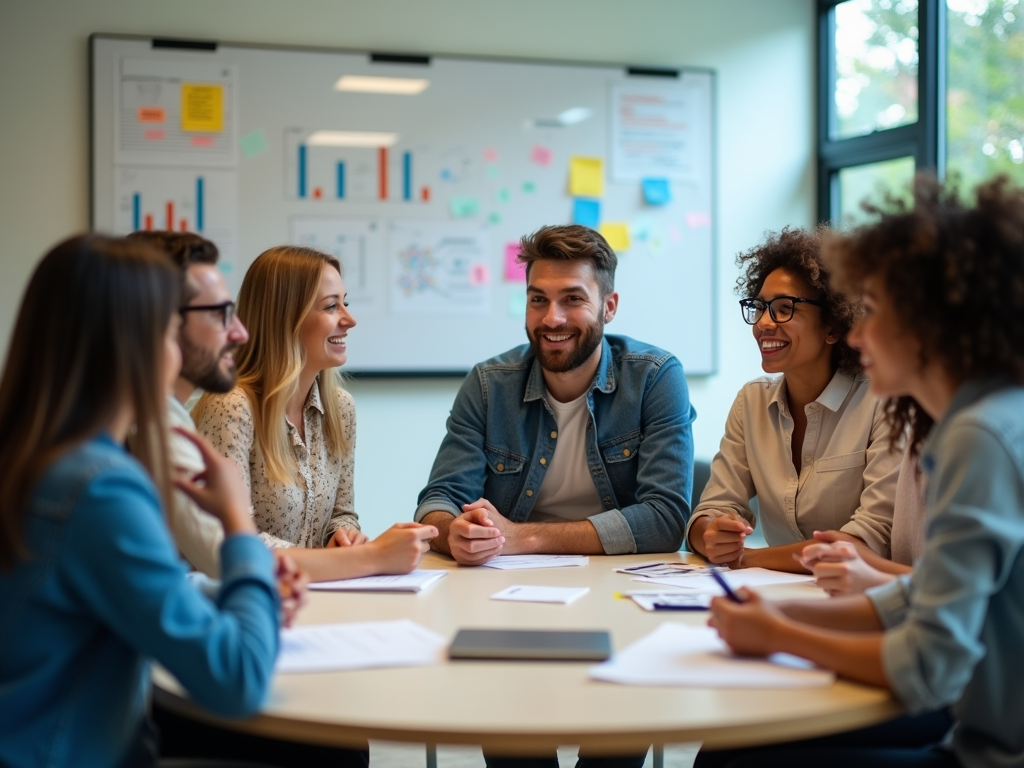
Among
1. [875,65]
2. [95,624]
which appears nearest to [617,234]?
[875,65]

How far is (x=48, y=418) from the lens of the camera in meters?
1.12

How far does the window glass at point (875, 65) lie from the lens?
13.7 ft

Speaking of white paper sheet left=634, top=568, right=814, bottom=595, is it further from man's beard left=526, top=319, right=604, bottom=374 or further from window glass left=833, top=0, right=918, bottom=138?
window glass left=833, top=0, right=918, bottom=138

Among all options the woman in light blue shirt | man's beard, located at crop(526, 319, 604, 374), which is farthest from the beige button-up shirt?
the woman in light blue shirt

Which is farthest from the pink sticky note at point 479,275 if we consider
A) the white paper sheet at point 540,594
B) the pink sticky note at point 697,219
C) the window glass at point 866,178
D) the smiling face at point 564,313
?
the white paper sheet at point 540,594

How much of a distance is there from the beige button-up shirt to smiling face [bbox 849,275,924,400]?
0.67 m

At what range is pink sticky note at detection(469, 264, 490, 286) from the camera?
4211 mm

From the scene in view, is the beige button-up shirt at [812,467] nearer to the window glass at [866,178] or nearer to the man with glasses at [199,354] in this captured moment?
the man with glasses at [199,354]

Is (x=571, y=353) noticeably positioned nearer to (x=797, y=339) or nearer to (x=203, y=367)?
(x=797, y=339)

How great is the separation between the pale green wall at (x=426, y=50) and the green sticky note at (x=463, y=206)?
62 cm

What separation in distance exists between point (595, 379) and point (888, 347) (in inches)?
48.1

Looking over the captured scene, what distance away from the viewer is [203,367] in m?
1.81

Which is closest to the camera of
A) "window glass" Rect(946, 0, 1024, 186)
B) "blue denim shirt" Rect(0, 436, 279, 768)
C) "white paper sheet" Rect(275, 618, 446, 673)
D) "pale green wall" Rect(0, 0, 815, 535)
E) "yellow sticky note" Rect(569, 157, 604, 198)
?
"blue denim shirt" Rect(0, 436, 279, 768)

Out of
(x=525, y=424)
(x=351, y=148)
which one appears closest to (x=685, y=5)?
(x=351, y=148)
